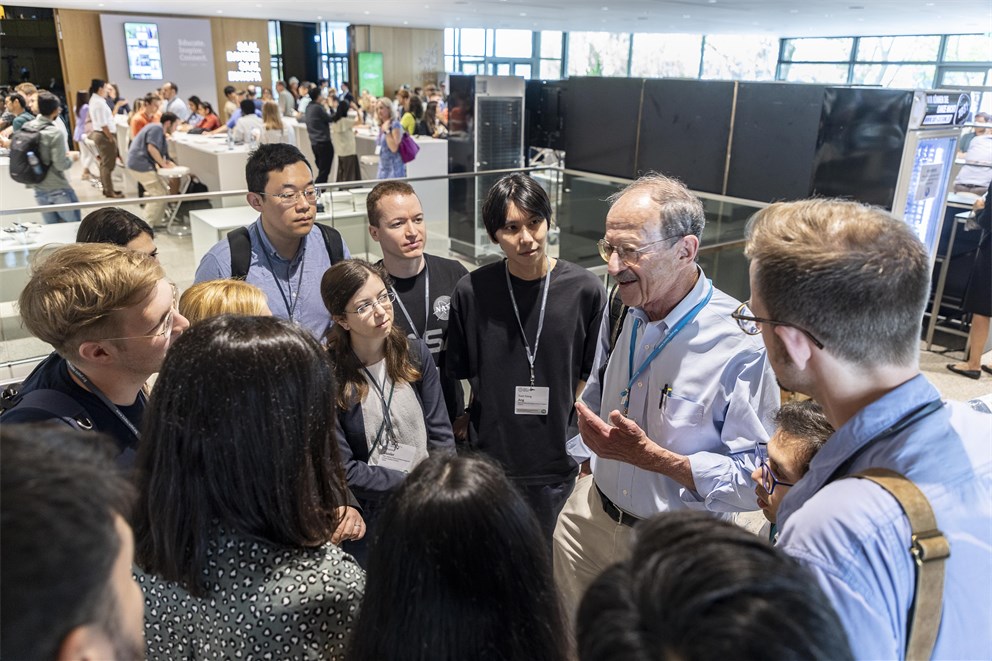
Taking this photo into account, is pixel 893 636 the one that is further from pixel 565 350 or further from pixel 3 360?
pixel 3 360

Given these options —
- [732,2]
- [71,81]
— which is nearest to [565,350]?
[732,2]

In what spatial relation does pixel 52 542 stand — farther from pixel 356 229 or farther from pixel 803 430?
pixel 356 229

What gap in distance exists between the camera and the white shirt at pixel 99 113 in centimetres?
1109

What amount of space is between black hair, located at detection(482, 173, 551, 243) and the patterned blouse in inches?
60.4

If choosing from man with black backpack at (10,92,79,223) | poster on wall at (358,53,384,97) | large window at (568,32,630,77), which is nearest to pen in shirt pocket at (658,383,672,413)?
man with black backpack at (10,92,79,223)

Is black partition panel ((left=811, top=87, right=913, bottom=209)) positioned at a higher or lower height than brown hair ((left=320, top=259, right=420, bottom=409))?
higher

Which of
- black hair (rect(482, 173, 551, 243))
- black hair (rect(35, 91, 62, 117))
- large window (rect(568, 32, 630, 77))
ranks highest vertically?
large window (rect(568, 32, 630, 77))

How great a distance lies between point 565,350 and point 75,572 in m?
1.82

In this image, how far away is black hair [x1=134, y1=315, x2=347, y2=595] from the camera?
100cm

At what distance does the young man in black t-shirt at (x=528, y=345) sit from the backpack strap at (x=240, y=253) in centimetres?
86

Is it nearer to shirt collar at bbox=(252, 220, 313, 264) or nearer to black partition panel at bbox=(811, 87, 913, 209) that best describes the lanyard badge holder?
shirt collar at bbox=(252, 220, 313, 264)

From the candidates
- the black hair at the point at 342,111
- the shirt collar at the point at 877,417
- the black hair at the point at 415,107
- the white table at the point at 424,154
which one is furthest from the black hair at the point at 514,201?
the black hair at the point at 415,107

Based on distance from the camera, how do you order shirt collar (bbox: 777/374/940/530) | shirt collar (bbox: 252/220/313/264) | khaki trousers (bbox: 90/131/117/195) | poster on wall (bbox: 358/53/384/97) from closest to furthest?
shirt collar (bbox: 777/374/940/530)
shirt collar (bbox: 252/220/313/264)
khaki trousers (bbox: 90/131/117/195)
poster on wall (bbox: 358/53/384/97)

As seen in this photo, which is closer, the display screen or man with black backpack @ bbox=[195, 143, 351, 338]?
man with black backpack @ bbox=[195, 143, 351, 338]
